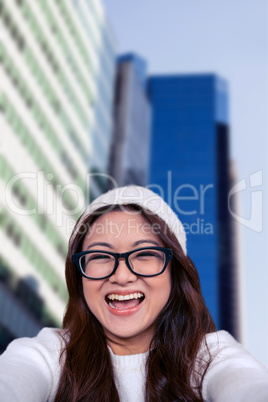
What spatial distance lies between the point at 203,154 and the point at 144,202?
88.5 metres

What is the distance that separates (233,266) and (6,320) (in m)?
67.4

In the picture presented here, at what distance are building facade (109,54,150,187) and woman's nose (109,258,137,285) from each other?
5541cm

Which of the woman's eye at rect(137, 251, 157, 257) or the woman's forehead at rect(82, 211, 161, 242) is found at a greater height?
the woman's forehead at rect(82, 211, 161, 242)

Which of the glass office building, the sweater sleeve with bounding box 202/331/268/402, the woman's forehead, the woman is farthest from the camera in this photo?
the glass office building

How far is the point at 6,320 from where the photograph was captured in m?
25.9

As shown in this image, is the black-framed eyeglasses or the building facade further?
the building facade

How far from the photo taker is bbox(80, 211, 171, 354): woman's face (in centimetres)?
234

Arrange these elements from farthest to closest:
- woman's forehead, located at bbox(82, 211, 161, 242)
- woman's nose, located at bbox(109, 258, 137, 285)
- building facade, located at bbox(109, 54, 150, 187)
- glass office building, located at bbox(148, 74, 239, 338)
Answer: glass office building, located at bbox(148, 74, 239, 338), building facade, located at bbox(109, 54, 150, 187), woman's forehead, located at bbox(82, 211, 161, 242), woman's nose, located at bbox(109, 258, 137, 285)

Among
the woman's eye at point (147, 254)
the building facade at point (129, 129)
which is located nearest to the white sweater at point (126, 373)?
the woman's eye at point (147, 254)

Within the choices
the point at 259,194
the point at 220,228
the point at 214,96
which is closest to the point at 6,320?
the point at 259,194

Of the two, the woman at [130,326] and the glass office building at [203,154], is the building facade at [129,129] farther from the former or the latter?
the woman at [130,326]

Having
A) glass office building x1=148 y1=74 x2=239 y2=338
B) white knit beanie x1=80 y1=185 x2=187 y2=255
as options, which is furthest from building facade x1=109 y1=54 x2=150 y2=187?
white knit beanie x1=80 y1=185 x2=187 y2=255

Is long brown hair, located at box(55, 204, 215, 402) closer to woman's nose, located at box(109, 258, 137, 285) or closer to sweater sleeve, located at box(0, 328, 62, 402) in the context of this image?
sweater sleeve, located at box(0, 328, 62, 402)

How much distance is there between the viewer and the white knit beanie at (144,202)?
251cm
